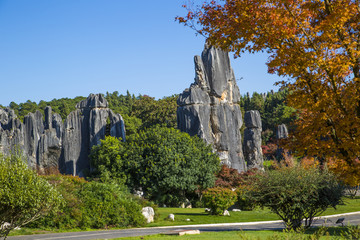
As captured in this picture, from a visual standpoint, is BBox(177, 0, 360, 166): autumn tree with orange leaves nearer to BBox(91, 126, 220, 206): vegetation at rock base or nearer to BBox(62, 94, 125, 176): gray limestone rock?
BBox(91, 126, 220, 206): vegetation at rock base

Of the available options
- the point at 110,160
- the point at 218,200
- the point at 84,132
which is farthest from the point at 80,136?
the point at 218,200

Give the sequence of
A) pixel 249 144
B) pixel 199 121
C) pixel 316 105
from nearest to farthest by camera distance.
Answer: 1. pixel 316 105
2. pixel 199 121
3. pixel 249 144

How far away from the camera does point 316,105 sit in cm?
799

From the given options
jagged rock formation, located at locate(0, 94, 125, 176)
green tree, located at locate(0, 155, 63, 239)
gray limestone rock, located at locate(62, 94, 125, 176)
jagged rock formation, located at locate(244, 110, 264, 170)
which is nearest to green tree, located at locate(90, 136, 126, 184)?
jagged rock formation, located at locate(0, 94, 125, 176)

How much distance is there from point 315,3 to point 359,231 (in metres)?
Result: 4.80

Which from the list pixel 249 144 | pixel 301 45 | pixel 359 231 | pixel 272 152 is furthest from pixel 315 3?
pixel 272 152

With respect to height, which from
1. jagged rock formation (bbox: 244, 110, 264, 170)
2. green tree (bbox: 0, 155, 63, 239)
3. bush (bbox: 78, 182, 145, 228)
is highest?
jagged rock formation (bbox: 244, 110, 264, 170)

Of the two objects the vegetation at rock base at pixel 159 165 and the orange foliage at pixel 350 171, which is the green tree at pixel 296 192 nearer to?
the orange foliage at pixel 350 171

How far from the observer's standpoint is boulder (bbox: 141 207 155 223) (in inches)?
799

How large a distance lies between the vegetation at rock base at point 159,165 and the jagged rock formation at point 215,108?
6.12m

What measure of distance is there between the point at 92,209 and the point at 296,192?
384 inches

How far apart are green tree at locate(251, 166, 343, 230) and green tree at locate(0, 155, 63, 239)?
7654 millimetres

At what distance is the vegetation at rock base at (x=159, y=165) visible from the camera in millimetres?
28094

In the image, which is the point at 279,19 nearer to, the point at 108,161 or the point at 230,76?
the point at 108,161
